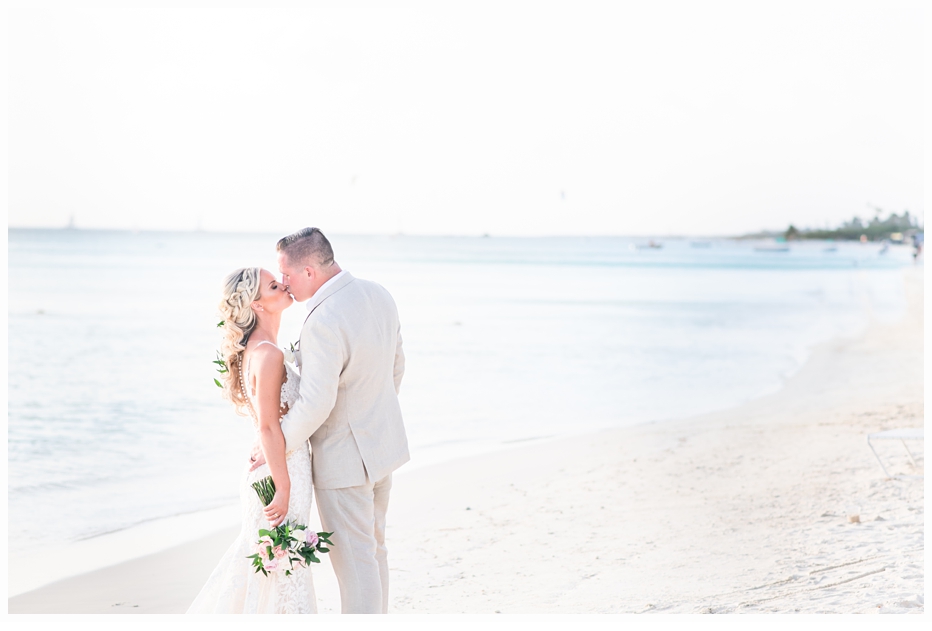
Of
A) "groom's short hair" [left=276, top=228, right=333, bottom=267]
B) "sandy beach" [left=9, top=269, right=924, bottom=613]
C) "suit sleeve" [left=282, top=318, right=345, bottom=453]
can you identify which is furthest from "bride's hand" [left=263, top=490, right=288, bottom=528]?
"sandy beach" [left=9, top=269, right=924, bottom=613]

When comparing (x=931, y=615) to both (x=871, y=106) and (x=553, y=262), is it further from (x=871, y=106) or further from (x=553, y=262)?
(x=553, y=262)

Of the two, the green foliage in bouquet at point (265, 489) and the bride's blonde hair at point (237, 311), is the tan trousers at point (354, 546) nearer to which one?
the green foliage in bouquet at point (265, 489)

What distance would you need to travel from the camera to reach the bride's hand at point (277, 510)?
10.0 feet

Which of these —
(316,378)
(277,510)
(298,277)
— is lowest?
(277,510)

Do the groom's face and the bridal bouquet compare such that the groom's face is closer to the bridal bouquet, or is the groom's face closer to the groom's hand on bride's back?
the groom's hand on bride's back

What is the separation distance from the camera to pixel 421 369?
1429cm

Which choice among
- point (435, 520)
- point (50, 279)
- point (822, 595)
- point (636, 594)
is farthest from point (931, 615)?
point (50, 279)

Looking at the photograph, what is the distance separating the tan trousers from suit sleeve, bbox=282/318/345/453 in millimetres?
347

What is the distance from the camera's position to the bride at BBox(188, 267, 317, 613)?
2998mm

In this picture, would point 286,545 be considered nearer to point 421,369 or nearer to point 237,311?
point 237,311

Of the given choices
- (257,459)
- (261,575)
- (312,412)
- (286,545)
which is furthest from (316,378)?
(261,575)

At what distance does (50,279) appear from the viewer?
3734 centimetres

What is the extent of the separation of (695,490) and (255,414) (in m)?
4.06

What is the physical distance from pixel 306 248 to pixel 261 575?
Answer: 4.11 feet
